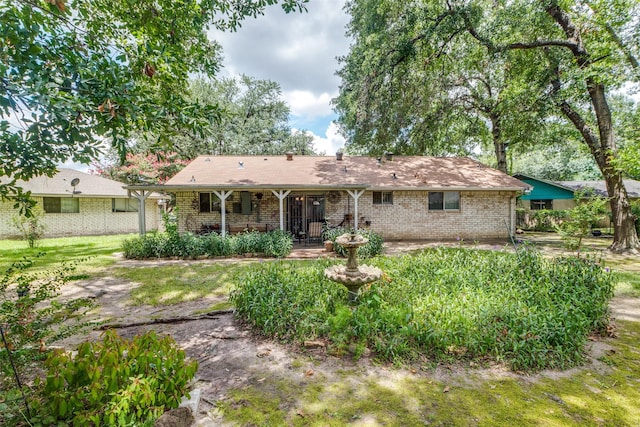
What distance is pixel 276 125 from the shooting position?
85.0 ft

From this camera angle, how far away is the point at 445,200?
13711 millimetres

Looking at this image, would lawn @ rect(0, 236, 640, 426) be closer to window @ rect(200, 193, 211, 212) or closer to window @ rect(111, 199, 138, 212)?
window @ rect(200, 193, 211, 212)

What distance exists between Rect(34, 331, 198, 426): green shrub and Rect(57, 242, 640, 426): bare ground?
1.93 ft

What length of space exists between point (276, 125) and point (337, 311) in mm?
24156

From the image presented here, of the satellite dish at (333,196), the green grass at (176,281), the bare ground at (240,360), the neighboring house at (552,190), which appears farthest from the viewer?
the neighboring house at (552,190)

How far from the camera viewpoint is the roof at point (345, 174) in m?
12.4

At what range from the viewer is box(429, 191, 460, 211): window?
1370 centimetres

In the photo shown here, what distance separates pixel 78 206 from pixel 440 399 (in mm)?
20228

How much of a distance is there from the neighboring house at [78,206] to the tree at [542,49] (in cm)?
1371

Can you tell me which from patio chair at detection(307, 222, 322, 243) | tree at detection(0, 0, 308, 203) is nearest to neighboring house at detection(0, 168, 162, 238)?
patio chair at detection(307, 222, 322, 243)

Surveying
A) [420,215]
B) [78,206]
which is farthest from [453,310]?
[78,206]

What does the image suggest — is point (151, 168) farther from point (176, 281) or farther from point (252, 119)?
point (176, 281)

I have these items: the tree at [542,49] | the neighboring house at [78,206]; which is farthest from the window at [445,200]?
the neighboring house at [78,206]

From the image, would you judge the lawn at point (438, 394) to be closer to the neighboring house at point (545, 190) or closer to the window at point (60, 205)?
the window at point (60, 205)
